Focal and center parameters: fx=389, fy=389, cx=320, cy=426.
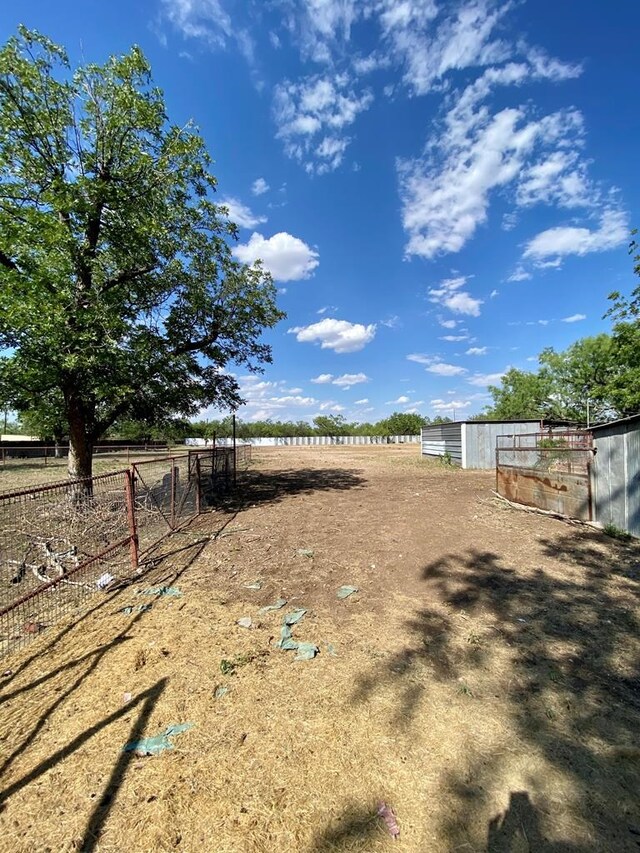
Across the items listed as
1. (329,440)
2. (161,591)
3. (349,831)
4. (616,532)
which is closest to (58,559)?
(161,591)

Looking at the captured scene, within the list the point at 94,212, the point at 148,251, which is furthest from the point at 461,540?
the point at 94,212

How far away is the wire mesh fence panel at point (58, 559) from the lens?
424cm

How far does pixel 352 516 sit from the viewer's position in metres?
9.02

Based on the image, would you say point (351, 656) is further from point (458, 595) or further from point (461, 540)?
point (461, 540)

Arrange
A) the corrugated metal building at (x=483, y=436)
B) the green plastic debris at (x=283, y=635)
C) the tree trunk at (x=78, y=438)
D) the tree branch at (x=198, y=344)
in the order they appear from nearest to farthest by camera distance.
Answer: the green plastic debris at (x=283, y=635)
the tree trunk at (x=78, y=438)
the tree branch at (x=198, y=344)
the corrugated metal building at (x=483, y=436)

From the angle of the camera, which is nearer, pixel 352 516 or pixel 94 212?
pixel 94 212

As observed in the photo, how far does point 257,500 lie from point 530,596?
27.1 feet

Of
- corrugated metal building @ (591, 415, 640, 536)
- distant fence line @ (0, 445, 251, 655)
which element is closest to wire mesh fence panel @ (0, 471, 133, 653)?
distant fence line @ (0, 445, 251, 655)

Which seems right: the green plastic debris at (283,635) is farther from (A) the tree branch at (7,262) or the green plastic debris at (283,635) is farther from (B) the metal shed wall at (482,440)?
(B) the metal shed wall at (482,440)

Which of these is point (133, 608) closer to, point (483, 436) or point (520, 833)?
point (520, 833)

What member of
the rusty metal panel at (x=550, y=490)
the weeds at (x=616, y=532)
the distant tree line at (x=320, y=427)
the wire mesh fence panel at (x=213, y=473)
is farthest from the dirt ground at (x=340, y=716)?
the distant tree line at (x=320, y=427)

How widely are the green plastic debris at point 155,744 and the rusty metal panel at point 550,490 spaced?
8225 mm

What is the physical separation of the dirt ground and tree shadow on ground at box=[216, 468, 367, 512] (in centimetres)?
587

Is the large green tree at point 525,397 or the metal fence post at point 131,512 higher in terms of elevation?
the large green tree at point 525,397
